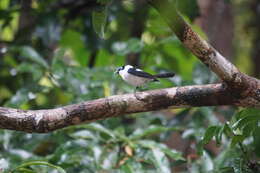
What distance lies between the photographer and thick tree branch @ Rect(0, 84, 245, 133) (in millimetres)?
1811

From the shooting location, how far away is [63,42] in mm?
3984

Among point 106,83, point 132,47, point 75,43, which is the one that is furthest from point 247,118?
point 75,43

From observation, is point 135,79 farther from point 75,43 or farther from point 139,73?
point 75,43

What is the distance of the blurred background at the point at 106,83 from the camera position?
2.45 m

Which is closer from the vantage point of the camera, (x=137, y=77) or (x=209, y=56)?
(x=209, y=56)

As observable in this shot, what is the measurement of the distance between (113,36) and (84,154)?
1504 millimetres

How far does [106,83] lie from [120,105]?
3.99 feet

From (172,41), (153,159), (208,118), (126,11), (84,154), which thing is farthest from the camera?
(126,11)

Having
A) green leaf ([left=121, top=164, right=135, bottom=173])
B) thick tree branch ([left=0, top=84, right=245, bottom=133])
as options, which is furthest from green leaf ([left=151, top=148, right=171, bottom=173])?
thick tree branch ([left=0, top=84, right=245, bottom=133])

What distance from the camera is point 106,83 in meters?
3.06

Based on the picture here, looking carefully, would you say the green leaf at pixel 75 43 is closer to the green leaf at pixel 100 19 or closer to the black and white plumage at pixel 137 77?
the black and white plumage at pixel 137 77

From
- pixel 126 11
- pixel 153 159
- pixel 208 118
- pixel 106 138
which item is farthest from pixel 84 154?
pixel 126 11

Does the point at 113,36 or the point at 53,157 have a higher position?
the point at 113,36

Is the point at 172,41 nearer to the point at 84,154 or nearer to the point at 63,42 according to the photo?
the point at 84,154
